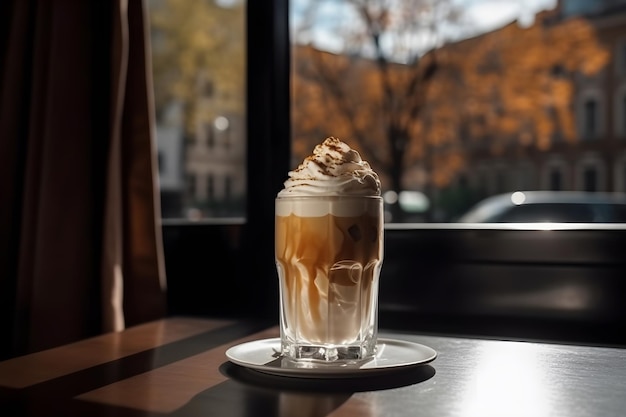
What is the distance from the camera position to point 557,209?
149cm

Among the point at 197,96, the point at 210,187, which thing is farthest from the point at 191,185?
the point at 197,96

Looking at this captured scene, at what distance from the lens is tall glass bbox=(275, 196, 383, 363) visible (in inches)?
30.6

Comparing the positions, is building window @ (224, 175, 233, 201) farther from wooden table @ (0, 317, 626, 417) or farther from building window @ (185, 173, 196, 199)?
wooden table @ (0, 317, 626, 417)

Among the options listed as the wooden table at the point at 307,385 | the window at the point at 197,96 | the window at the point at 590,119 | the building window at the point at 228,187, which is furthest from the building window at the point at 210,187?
the wooden table at the point at 307,385

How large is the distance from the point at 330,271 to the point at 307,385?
5.6 inches

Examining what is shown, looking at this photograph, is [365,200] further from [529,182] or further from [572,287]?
[529,182]

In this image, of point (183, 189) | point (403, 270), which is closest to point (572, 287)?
point (403, 270)

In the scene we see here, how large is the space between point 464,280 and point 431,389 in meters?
0.58

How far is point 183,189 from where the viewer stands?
2.51 m

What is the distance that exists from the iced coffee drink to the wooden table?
74mm

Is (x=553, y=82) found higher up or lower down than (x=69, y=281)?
higher up

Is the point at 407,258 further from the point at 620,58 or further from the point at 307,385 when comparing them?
the point at 620,58

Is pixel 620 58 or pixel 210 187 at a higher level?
pixel 620 58

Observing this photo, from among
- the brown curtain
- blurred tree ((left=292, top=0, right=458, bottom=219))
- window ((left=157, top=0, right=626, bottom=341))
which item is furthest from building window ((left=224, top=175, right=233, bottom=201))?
blurred tree ((left=292, top=0, right=458, bottom=219))
